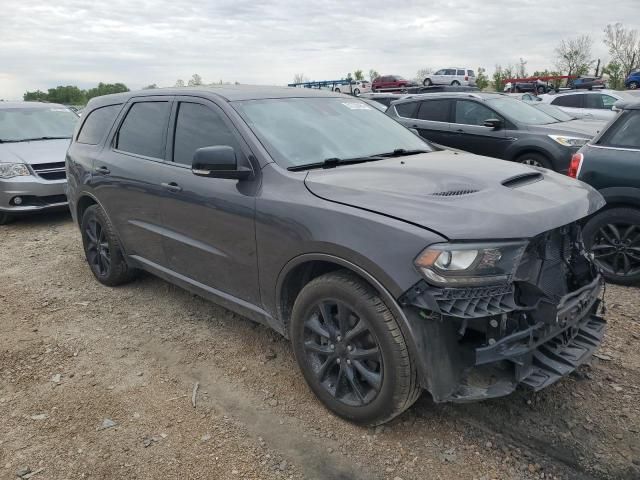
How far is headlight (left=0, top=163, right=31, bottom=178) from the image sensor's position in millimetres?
7492

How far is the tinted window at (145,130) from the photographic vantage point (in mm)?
3961

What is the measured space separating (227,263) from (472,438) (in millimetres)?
1765

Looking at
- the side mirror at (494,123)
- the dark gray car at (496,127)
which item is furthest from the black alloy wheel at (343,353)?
the side mirror at (494,123)

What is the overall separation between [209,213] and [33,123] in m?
6.92

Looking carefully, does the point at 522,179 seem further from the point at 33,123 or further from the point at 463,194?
the point at 33,123

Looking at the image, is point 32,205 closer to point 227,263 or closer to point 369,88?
point 227,263

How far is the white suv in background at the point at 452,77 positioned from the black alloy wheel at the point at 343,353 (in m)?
36.6

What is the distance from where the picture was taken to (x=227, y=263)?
11.1ft

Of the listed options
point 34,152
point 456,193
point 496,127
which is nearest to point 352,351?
point 456,193

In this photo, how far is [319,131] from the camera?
3.47 m

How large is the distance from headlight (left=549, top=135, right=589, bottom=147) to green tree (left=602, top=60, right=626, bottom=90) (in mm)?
35649

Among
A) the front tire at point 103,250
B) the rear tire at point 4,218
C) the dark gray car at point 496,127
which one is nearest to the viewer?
the front tire at point 103,250

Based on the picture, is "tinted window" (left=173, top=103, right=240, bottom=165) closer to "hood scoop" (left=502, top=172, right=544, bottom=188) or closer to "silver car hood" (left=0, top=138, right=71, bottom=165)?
"hood scoop" (left=502, top=172, right=544, bottom=188)

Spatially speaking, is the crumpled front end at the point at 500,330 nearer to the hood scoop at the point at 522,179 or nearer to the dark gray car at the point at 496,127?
the hood scoop at the point at 522,179
